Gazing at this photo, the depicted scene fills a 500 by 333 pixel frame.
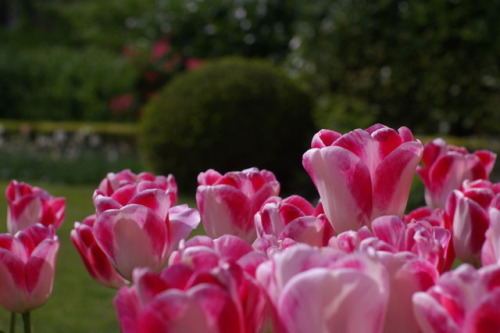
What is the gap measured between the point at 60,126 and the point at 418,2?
610 cm

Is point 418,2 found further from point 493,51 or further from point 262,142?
point 262,142

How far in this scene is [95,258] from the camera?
3.33ft

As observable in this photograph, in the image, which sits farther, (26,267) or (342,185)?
(26,267)

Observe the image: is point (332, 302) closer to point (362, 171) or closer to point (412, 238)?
point (412, 238)

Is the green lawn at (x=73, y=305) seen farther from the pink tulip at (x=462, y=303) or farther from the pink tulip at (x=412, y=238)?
the pink tulip at (x=462, y=303)

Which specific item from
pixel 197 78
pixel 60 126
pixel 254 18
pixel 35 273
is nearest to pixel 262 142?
pixel 197 78

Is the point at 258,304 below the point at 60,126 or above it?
above

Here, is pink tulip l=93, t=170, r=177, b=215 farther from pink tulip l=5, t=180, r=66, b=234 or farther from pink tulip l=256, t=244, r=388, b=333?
→ pink tulip l=256, t=244, r=388, b=333

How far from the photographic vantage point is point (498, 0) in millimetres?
8617

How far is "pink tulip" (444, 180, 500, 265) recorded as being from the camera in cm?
92

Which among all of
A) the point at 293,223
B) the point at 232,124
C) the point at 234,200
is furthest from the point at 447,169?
the point at 232,124

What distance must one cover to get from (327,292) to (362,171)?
13.2 inches

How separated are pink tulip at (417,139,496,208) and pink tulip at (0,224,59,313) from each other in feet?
1.97

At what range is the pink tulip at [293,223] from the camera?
818 millimetres
